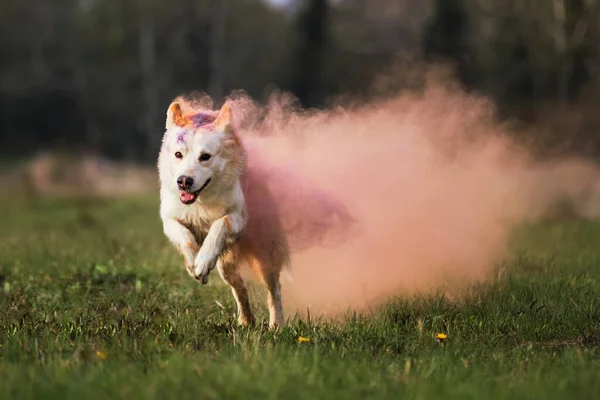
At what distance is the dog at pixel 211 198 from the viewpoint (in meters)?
6.49

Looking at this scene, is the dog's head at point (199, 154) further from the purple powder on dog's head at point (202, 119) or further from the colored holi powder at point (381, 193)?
the colored holi powder at point (381, 193)

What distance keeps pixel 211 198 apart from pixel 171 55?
147 ft

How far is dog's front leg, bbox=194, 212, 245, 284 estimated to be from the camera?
6355mm

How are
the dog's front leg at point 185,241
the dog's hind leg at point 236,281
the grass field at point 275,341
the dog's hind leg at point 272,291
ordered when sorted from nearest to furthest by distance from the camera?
the grass field at point 275,341 < the dog's front leg at point 185,241 < the dog's hind leg at point 236,281 < the dog's hind leg at point 272,291

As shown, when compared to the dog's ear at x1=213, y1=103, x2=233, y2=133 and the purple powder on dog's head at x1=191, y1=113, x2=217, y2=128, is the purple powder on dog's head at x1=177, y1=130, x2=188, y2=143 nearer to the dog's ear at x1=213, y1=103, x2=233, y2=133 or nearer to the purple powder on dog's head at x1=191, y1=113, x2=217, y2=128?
the purple powder on dog's head at x1=191, y1=113, x2=217, y2=128

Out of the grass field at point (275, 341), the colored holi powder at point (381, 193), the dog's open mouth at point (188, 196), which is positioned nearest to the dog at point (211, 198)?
the dog's open mouth at point (188, 196)

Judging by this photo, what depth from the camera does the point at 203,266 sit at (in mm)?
6336

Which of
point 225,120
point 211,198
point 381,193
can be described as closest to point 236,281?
point 211,198

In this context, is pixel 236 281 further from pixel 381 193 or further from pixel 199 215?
pixel 381 193

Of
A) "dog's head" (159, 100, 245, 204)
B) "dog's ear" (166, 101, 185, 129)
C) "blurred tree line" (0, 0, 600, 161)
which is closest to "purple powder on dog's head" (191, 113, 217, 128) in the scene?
"dog's head" (159, 100, 245, 204)

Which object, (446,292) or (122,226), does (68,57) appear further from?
(446,292)

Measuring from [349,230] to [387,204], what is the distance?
1070 mm

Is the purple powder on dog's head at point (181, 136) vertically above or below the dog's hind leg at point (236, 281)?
above

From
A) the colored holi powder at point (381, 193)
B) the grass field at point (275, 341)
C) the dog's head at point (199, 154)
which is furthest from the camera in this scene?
the colored holi powder at point (381, 193)
